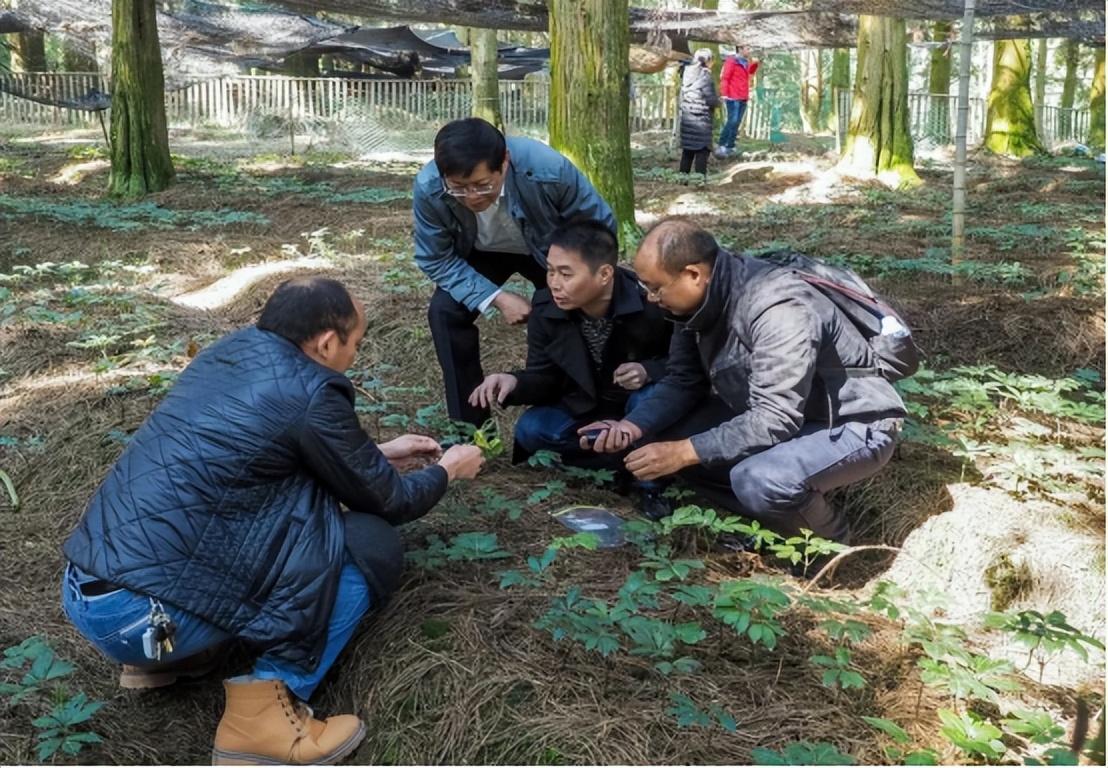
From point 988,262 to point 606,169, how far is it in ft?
8.53

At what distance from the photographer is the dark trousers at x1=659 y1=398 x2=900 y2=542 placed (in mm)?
3117

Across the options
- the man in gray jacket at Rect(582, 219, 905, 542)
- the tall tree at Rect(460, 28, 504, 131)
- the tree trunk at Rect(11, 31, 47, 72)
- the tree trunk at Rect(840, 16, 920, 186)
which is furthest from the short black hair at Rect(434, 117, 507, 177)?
the tree trunk at Rect(11, 31, 47, 72)

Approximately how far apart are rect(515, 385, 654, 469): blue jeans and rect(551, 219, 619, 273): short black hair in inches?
22.7

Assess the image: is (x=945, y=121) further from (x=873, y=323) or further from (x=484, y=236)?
(x=873, y=323)

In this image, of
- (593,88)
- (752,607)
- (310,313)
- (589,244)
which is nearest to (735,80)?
(593,88)

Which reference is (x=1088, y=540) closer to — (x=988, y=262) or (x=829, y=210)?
(x=988, y=262)

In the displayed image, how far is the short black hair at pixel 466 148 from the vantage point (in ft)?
11.5

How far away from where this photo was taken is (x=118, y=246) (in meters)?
7.97

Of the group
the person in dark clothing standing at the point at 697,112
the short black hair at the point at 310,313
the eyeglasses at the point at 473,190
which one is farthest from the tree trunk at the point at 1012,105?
the short black hair at the point at 310,313

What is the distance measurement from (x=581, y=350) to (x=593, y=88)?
9.90 feet

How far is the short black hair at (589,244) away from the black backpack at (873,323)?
58 centimetres

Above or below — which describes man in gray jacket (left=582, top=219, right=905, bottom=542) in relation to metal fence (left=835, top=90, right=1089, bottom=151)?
below

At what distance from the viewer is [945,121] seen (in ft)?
71.6

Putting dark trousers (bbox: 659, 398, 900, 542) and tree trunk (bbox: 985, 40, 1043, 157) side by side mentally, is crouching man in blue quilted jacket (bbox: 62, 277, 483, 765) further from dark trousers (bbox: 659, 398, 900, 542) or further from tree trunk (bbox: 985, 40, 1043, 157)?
tree trunk (bbox: 985, 40, 1043, 157)
